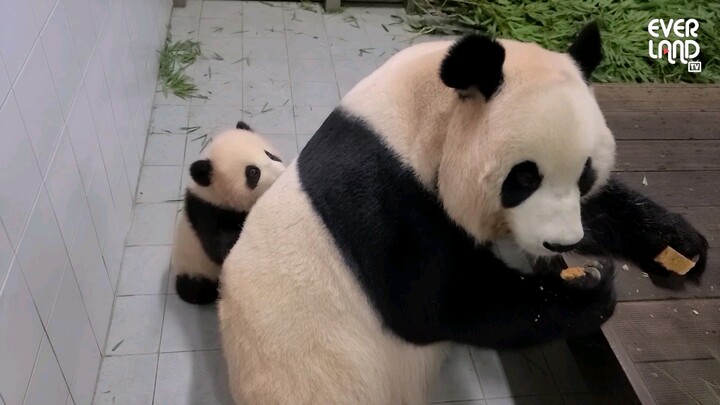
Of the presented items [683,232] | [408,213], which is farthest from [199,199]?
[683,232]

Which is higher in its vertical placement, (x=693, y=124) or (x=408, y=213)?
(x=408, y=213)

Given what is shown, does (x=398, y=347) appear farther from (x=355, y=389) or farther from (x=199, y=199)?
(x=199, y=199)

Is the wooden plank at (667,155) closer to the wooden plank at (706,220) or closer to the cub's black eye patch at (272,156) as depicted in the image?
the wooden plank at (706,220)

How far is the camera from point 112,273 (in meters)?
2.16

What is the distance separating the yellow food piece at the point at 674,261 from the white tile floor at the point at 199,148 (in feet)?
1.90

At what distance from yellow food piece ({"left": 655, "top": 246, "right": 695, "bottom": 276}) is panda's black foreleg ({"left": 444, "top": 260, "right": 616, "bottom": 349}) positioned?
382 mm

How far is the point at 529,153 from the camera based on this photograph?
3.31 feet

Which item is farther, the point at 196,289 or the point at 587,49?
the point at 196,289

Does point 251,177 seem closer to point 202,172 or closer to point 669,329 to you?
point 202,172

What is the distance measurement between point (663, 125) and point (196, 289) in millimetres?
1858

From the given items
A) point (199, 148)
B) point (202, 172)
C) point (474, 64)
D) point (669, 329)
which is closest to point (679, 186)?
point (669, 329)

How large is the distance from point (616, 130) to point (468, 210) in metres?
1.40

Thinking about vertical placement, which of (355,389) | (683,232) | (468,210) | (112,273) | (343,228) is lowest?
(112,273)

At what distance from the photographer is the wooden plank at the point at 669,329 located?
154 cm
